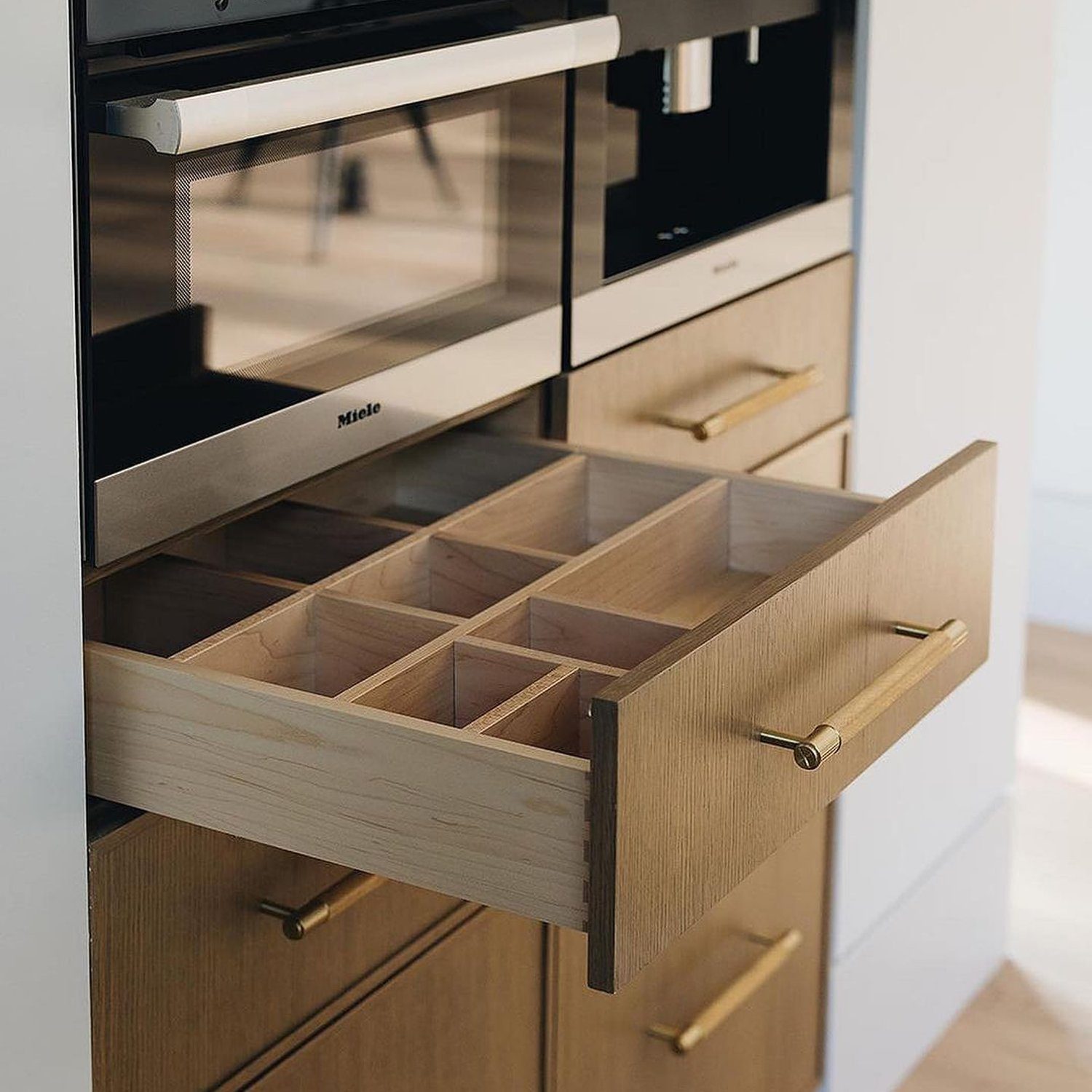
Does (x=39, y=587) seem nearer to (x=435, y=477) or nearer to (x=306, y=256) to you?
(x=306, y=256)

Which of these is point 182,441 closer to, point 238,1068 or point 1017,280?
point 238,1068

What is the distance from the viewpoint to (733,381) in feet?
5.68

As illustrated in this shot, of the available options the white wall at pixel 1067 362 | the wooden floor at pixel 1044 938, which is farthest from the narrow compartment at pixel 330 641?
the white wall at pixel 1067 362

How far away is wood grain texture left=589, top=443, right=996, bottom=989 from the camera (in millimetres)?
954

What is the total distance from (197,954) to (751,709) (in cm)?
39

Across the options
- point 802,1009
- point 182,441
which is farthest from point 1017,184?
point 182,441

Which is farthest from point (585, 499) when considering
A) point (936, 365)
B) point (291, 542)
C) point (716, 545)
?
point (936, 365)

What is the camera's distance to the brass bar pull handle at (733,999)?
5.59 feet

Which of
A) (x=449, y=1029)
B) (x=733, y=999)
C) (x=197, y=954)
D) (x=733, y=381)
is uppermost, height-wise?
(x=733, y=381)

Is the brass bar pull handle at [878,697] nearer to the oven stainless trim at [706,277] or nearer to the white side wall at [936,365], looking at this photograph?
the oven stainless trim at [706,277]

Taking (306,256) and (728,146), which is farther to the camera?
(728,146)

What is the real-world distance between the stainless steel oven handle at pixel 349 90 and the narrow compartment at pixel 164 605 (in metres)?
0.32

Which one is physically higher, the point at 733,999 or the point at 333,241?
the point at 333,241

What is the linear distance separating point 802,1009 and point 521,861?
1138mm
